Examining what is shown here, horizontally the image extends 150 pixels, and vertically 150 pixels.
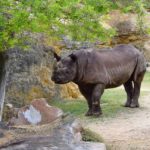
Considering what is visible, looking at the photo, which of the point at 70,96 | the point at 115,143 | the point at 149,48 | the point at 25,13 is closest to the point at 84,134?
the point at 115,143

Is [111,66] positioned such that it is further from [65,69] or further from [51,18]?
[51,18]

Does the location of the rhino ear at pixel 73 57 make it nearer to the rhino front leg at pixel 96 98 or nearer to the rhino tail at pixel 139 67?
the rhino front leg at pixel 96 98

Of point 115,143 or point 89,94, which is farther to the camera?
point 89,94

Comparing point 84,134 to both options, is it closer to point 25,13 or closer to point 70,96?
point 25,13

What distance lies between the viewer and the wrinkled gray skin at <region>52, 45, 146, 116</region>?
1351 cm

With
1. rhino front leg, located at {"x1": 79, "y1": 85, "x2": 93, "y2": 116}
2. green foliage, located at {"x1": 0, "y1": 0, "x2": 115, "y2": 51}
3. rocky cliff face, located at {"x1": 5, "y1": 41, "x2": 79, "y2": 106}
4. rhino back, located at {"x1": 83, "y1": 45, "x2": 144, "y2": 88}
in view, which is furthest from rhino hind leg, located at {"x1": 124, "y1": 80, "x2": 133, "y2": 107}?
green foliage, located at {"x1": 0, "y1": 0, "x2": 115, "y2": 51}

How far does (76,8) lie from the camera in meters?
8.61

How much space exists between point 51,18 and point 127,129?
463 cm

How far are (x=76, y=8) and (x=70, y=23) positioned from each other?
0.69 meters

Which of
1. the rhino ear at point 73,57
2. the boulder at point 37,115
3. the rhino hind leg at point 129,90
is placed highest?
the boulder at point 37,115

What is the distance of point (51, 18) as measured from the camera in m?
8.12

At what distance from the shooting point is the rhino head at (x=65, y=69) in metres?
13.4

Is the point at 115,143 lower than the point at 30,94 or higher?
higher

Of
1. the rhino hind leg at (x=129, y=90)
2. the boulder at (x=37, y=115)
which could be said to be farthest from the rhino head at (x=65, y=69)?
the boulder at (x=37, y=115)
